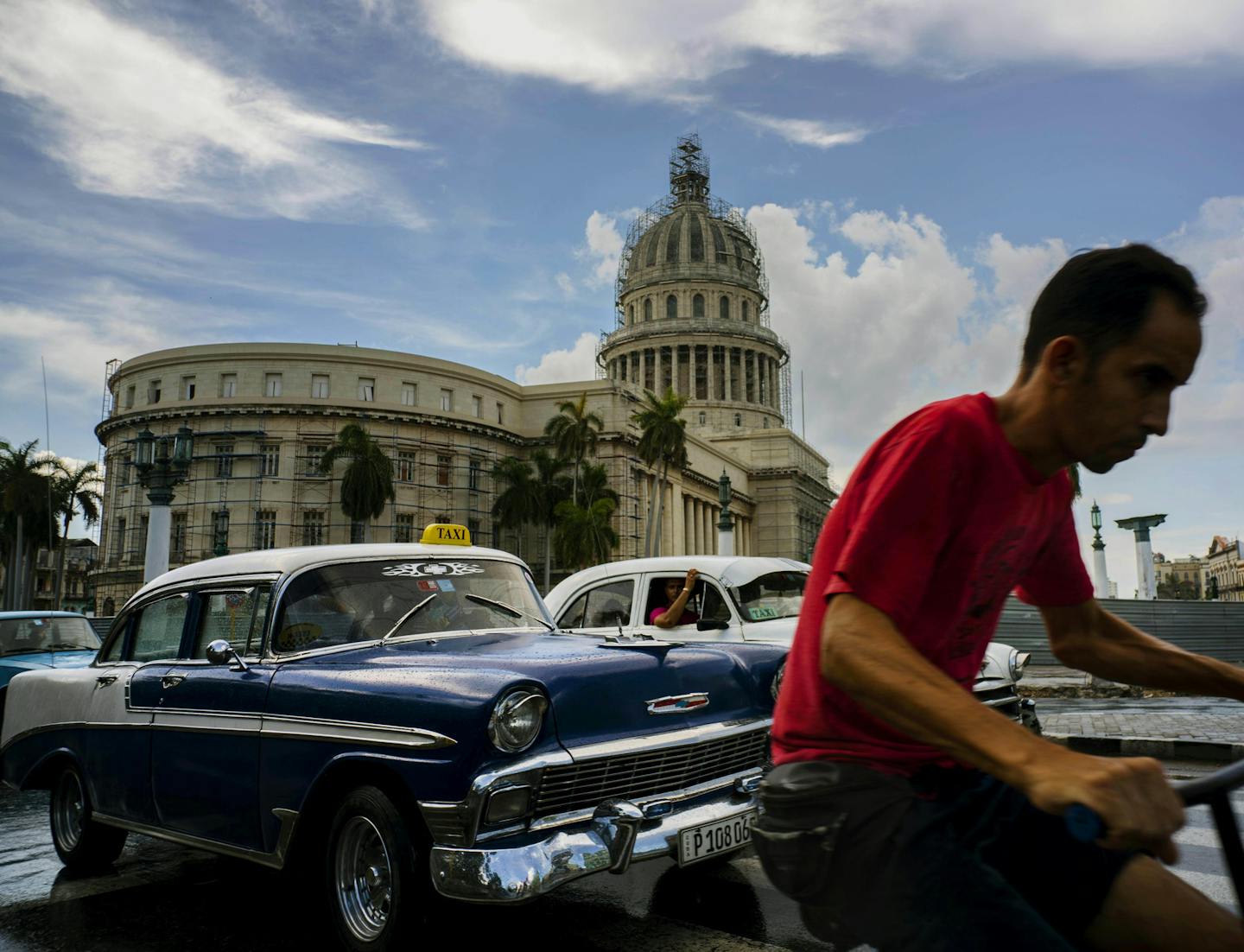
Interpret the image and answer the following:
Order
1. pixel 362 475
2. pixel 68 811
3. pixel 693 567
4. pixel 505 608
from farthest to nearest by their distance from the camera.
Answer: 1. pixel 362 475
2. pixel 693 567
3. pixel 68 811
4. pixel 505 608

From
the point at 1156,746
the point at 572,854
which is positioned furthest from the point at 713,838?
the point at 1156,746

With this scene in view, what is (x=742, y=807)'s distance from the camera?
4621 mm

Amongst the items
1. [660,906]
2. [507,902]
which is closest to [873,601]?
[507,902]

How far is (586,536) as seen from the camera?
5966cm

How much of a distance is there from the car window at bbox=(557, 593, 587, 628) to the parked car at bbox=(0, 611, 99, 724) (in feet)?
15.6

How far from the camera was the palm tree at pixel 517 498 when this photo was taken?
65125mm

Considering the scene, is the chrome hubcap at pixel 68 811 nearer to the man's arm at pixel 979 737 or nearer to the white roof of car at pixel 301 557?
the white roof of car at pixel 301 557

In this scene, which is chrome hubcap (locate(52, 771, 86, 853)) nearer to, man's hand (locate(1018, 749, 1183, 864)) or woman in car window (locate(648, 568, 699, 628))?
woman in car window (locate(648, 568, 699, 628))

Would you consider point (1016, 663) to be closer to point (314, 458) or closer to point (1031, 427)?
point (1031, 427)

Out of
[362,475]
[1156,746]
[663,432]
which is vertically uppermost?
[663,432]

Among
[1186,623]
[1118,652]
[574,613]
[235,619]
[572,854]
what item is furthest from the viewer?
[1186,623]

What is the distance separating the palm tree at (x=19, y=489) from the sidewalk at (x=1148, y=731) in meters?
68.8

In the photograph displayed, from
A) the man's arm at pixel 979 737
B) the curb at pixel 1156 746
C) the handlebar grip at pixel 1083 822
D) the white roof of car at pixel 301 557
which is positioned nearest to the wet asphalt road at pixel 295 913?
the white roof of car at pixel 301 557

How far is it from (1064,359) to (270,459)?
211 feet
